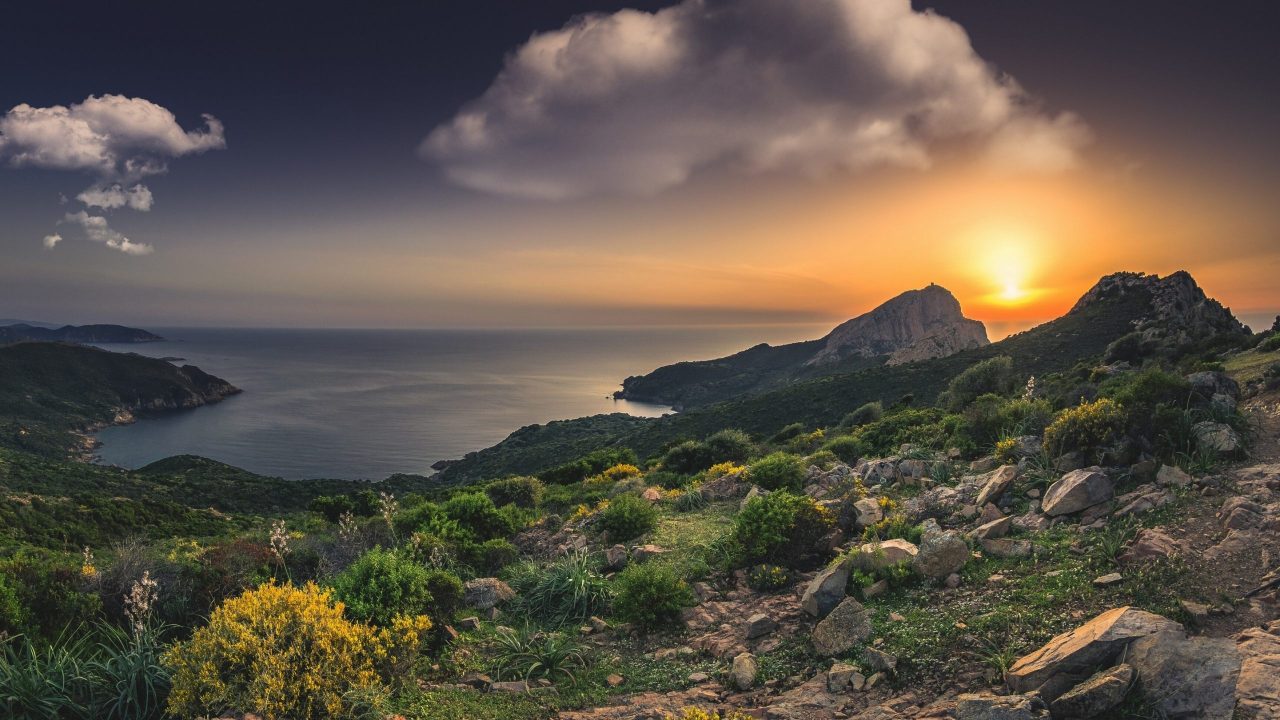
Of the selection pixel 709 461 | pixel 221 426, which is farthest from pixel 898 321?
pixel 221 426

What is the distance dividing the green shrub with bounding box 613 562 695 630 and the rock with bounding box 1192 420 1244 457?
6.98m

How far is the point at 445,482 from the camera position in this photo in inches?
2318

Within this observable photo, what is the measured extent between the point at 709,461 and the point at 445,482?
47.5 m

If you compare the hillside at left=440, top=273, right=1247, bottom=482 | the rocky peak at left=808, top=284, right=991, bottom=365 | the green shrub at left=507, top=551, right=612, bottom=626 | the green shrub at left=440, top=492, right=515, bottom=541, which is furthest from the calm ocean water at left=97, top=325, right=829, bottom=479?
the green shrub at left=507, top=551, right=612, bottom=626

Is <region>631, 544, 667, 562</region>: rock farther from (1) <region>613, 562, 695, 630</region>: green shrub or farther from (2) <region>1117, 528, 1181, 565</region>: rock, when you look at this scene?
(2) <region>1117, 528, 1181, 565</region>: rock

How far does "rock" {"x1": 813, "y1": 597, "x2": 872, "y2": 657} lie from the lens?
5.32 m

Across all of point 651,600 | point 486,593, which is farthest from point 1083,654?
point 486,593

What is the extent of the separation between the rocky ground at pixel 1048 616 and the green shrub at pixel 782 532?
54cm

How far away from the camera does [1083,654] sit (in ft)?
13.1

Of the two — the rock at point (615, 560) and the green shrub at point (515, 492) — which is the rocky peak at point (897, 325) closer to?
the green shrub at point (515, 492)

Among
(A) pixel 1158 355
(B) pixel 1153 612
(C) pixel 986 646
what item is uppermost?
(A) pixel 1158 355

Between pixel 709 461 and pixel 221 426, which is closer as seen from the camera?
pixel 709 461

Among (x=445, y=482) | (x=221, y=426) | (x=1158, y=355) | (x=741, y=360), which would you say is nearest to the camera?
(x=1158, y=355)

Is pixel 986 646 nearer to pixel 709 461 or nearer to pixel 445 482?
pixel 709 461
